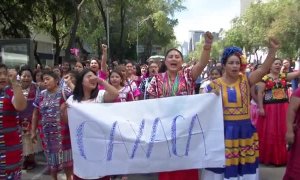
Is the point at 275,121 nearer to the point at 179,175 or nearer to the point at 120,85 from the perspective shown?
the point at 120,85

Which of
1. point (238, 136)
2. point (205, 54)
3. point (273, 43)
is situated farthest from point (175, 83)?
point (273, 43)

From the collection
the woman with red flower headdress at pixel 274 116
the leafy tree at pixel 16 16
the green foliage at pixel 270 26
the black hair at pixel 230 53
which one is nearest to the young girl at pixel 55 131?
the black hair at pixel 230 53

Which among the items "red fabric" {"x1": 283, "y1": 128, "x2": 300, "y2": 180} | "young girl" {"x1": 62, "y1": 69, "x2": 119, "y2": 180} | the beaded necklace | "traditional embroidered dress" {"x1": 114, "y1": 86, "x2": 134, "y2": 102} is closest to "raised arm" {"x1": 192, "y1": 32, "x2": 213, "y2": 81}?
the beaded necklace

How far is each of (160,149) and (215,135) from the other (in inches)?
23.2

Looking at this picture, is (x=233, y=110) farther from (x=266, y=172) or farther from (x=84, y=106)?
(x=266, y=172)

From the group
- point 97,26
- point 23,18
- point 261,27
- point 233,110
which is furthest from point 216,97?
point 261,27

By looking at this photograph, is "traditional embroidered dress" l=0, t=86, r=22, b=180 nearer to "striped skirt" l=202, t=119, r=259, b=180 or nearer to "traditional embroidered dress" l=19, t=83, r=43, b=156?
"striped skirt" l=202, t=119, r=259, b=180

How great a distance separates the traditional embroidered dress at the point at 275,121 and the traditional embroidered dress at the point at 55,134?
3.33 meters

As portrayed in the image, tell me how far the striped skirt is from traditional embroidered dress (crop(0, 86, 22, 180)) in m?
2.09

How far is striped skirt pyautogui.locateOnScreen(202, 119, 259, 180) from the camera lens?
15.0 ft

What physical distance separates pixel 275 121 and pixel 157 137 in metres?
3.39

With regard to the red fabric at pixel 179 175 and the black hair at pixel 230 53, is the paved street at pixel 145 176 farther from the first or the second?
the black hair at pixel 230 53

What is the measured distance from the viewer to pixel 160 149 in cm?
461

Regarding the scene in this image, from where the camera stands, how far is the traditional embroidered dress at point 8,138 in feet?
14.2
